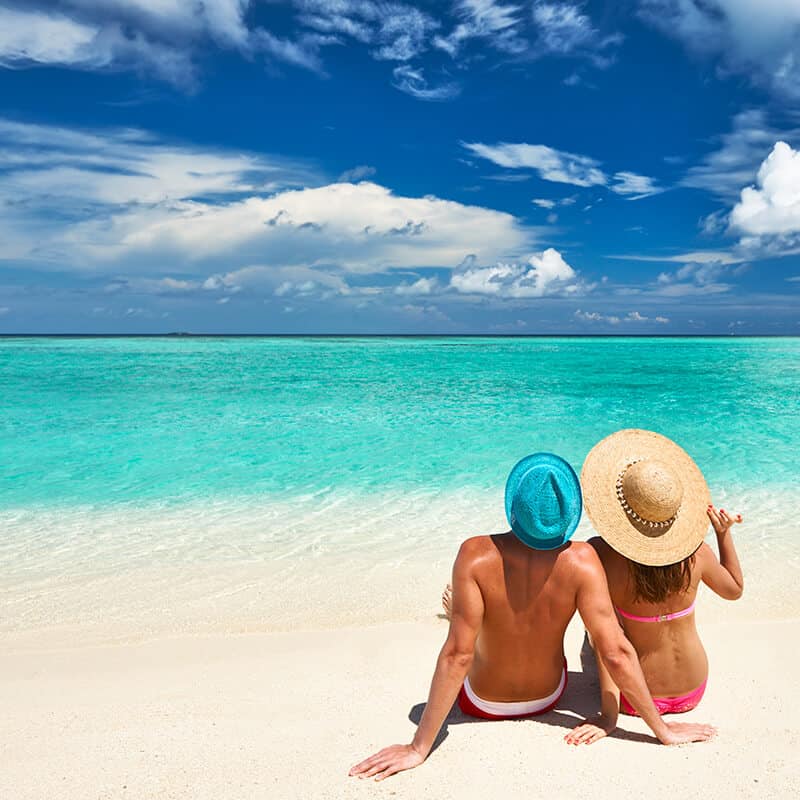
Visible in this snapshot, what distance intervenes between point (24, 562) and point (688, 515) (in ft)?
17.7

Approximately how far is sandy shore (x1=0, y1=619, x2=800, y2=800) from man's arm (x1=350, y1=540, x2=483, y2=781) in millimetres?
64

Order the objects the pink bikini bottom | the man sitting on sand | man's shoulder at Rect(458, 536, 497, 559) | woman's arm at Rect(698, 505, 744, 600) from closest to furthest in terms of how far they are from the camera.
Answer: the man sitting on sand < man's shoulder at Rect(458, 536, 497, 559) < woman's arm at Rect(698, 505, 744, 600) < the pink bikini bottom

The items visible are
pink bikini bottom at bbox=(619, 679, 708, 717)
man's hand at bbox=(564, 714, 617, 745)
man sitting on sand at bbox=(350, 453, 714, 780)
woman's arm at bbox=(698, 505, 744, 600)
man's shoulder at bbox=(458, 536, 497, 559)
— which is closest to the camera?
man sitting on sand at bbox=(350, 453, 714, 780)

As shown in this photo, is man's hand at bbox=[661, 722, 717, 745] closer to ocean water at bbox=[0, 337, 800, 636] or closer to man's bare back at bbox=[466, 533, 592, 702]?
man's bare back at bbox=[466, 533, 592, 702]

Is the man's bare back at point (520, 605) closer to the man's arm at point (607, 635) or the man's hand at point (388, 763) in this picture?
the man's arm at point (607, 635)

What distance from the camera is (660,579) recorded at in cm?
262

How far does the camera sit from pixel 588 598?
2.37 metres

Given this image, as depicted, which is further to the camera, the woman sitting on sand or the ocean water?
the ocean water

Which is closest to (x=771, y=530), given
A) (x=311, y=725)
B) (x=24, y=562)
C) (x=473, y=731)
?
(x=473, y=731)

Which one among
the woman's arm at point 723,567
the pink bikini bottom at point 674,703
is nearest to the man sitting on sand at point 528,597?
the pink bikini bottom at point 674,703

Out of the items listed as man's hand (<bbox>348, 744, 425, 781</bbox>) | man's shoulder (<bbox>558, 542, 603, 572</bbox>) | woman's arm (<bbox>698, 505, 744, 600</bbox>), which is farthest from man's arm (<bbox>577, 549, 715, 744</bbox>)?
man's hand (<bbox>348, 744, 425, 781</bbox>)

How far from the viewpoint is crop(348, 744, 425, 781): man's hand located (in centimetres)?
244

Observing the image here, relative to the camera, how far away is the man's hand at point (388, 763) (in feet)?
8.02

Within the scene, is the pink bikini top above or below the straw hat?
below
